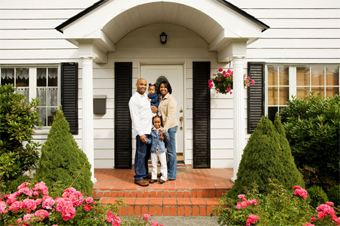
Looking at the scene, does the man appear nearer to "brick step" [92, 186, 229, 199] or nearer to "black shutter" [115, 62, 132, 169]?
"brick step" [92, 186, 229, 199]

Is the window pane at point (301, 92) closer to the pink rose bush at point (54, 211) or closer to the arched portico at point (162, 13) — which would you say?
the arched portico at point (162, 13)

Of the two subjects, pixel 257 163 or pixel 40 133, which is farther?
pixel 40 133

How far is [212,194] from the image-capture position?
15.6 feet

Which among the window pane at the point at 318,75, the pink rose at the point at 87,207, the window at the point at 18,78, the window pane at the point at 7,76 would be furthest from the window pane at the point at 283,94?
the window pane at the point at 7,76

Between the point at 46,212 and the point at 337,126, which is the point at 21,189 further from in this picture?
the point at 337,126

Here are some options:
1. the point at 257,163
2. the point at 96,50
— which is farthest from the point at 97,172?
the point at 257,163

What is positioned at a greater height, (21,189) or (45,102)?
(45,102)

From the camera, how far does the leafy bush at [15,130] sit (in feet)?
16.8

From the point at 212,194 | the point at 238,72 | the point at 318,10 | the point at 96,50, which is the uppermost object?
the point at 318,10

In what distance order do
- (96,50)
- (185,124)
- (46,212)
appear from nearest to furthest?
(46,212) < (96,50) < (185,124)

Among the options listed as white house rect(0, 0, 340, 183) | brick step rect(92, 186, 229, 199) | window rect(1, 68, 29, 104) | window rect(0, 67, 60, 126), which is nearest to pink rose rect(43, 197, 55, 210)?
brick step rect(92, 186, 229, 199)

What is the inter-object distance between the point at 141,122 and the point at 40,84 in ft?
9.59

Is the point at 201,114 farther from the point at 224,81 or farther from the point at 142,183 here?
the point at 142,183

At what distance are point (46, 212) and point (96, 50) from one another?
11.1 ft
